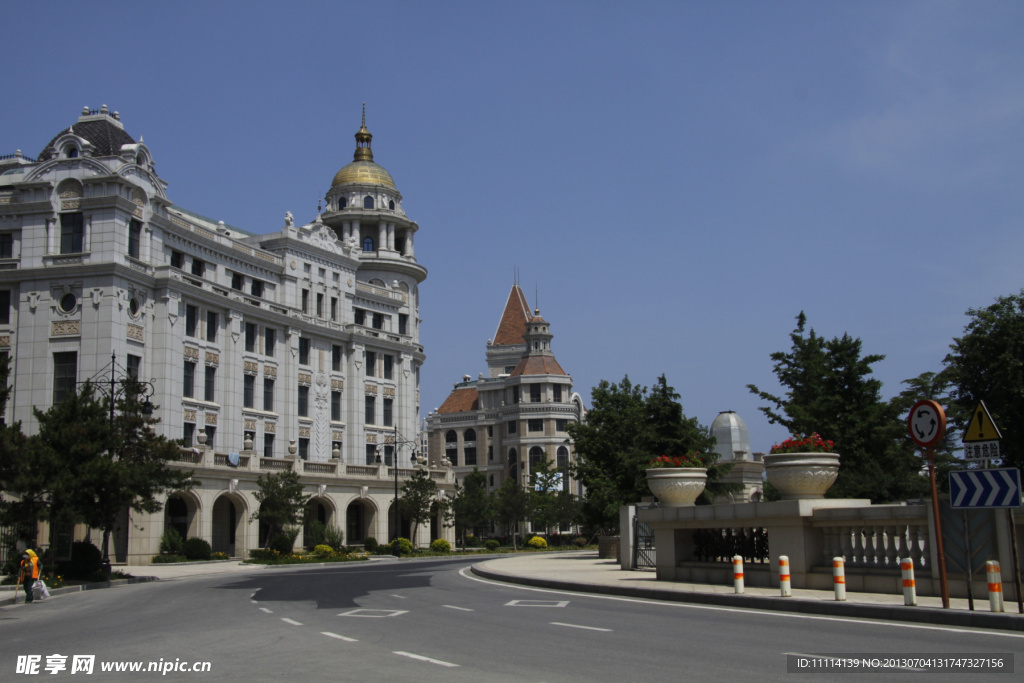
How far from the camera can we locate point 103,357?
46.6 metres

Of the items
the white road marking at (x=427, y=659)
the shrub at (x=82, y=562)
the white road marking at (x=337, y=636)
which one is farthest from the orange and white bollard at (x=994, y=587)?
the shrub at (x=82, y=562)

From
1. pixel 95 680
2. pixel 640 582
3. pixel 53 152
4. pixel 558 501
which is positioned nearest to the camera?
pixel 95 680

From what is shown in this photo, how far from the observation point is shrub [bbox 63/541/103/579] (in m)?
30.8

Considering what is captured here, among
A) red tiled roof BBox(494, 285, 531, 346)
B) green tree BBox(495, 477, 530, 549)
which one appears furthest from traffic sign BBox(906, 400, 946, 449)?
red tiled roof BBox(494, 285, 531, 346)

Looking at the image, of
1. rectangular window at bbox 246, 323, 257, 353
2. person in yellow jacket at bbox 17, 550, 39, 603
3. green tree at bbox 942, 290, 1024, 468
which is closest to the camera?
person in yellow jacket at bbox 17, 550, 39, 603

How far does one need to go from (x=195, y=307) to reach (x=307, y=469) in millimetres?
A: 11531

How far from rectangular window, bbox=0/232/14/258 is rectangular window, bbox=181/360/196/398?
10525 mm

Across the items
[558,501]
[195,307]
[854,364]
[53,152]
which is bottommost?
[558,501]

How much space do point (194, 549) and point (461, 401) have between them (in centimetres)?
8587

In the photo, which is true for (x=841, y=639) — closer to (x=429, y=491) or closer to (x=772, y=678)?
(x=772, y=678)

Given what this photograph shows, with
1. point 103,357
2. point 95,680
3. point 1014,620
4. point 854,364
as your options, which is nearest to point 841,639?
point 1014,620

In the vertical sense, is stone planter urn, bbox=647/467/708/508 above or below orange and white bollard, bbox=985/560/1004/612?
above

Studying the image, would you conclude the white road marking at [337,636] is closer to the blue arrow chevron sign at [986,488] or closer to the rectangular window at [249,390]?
the blue arrow chevron sign at [986,488]

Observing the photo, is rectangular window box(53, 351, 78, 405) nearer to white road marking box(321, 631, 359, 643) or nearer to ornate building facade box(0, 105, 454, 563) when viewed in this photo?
ornate building facade box(0, 105, 454, 563)
